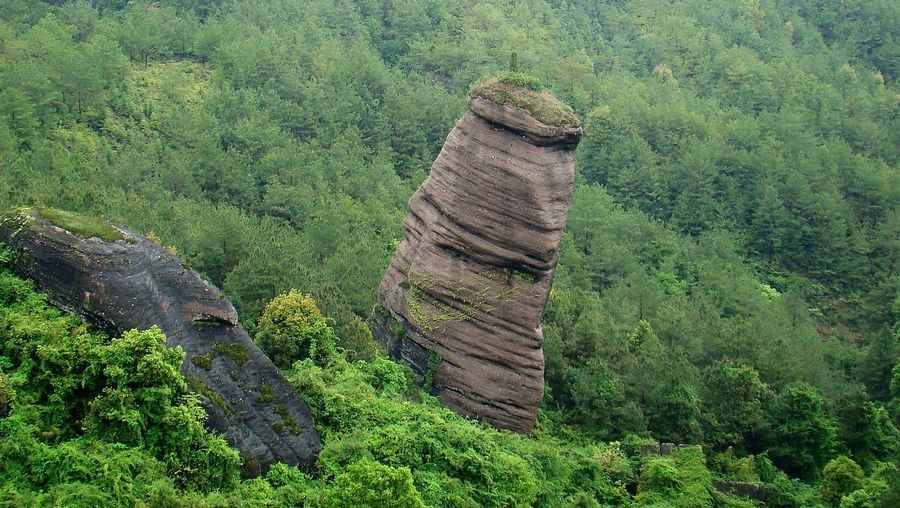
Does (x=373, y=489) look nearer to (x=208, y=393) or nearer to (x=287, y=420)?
(x=287, y=420)

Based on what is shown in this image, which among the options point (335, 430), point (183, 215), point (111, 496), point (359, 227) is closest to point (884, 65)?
point (359, 227)

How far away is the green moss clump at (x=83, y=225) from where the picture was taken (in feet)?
66.5

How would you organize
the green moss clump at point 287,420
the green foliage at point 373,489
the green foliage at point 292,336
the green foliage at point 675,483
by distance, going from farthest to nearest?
1. the green foliage at point 675,483
2. the green foliage at point 292,336
3. the green moss clump at point 287,420
4. the green foliage at point 373,489

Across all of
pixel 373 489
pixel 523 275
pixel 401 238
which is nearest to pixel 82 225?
pixel 373 489

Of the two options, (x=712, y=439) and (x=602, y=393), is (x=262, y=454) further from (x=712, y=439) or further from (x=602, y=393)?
(x=712, y=439)

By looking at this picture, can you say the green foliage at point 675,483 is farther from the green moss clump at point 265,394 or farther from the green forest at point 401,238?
the green moss clump at point 265,394

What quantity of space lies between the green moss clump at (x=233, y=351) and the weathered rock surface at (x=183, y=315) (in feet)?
0.08

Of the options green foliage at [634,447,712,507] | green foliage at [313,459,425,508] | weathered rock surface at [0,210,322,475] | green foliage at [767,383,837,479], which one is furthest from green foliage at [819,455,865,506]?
weathered rock surface at [0,210,322,475]

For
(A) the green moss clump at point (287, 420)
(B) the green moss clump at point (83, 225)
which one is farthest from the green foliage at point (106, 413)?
(A) the green moss clump at point (287, 420)

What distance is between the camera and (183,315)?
2088 centimetres

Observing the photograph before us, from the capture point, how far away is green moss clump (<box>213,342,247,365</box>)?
2100 cm

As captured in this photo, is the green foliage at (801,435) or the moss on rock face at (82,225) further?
the green foliage at (801,435)

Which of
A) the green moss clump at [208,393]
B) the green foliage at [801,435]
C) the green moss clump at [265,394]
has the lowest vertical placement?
the green foliage at [801,435]

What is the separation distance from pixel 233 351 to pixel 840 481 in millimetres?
21403
